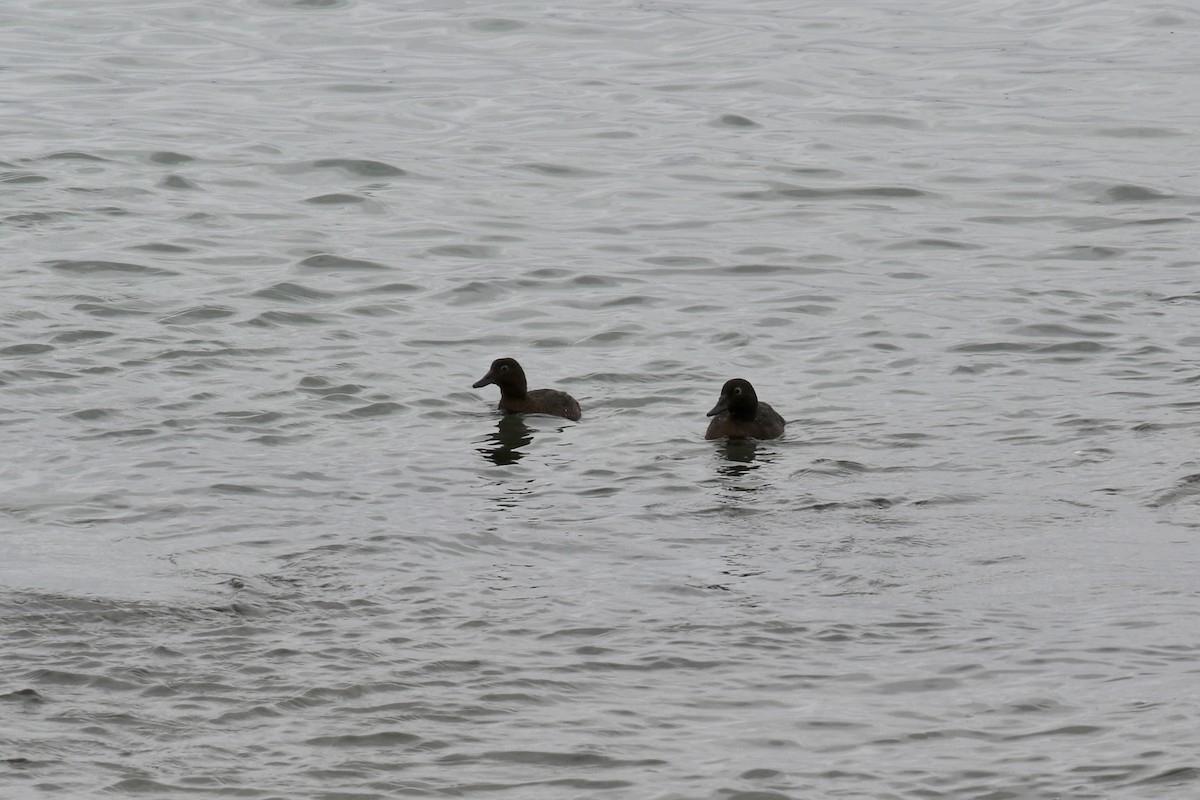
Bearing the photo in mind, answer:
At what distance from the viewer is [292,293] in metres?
16.5

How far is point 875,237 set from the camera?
19.0 meters

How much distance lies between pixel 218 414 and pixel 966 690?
655cm

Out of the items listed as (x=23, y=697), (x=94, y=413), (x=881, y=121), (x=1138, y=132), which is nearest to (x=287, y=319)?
(x=94, y=413)

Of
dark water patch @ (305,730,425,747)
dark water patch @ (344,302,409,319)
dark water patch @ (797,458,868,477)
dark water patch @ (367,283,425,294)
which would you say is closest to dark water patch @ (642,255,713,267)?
dark water patch @ (367,283,425,294)

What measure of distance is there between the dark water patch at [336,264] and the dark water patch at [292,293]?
32.3 inches

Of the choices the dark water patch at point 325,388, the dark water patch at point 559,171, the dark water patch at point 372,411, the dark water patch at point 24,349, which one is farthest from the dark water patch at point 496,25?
the dark water patch at point 372,411

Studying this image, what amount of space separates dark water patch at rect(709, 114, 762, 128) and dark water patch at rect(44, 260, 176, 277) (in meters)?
9.59

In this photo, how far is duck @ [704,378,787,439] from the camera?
1246 cm

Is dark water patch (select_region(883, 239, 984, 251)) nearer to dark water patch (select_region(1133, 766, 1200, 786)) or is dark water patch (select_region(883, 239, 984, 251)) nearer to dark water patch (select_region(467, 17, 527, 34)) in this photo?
dark water patch (select_region(1133, 766, 1200, 786))

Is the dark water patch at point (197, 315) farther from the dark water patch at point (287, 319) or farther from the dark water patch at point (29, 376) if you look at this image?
the dark water patch at point (29, 376)

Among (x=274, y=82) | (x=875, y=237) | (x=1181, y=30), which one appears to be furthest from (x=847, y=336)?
(x=1181, y=30)

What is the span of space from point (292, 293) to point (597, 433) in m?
4.64

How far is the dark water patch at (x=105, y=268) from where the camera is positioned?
16859 mm

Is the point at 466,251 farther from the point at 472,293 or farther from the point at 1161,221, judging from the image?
the point at 1161,221
